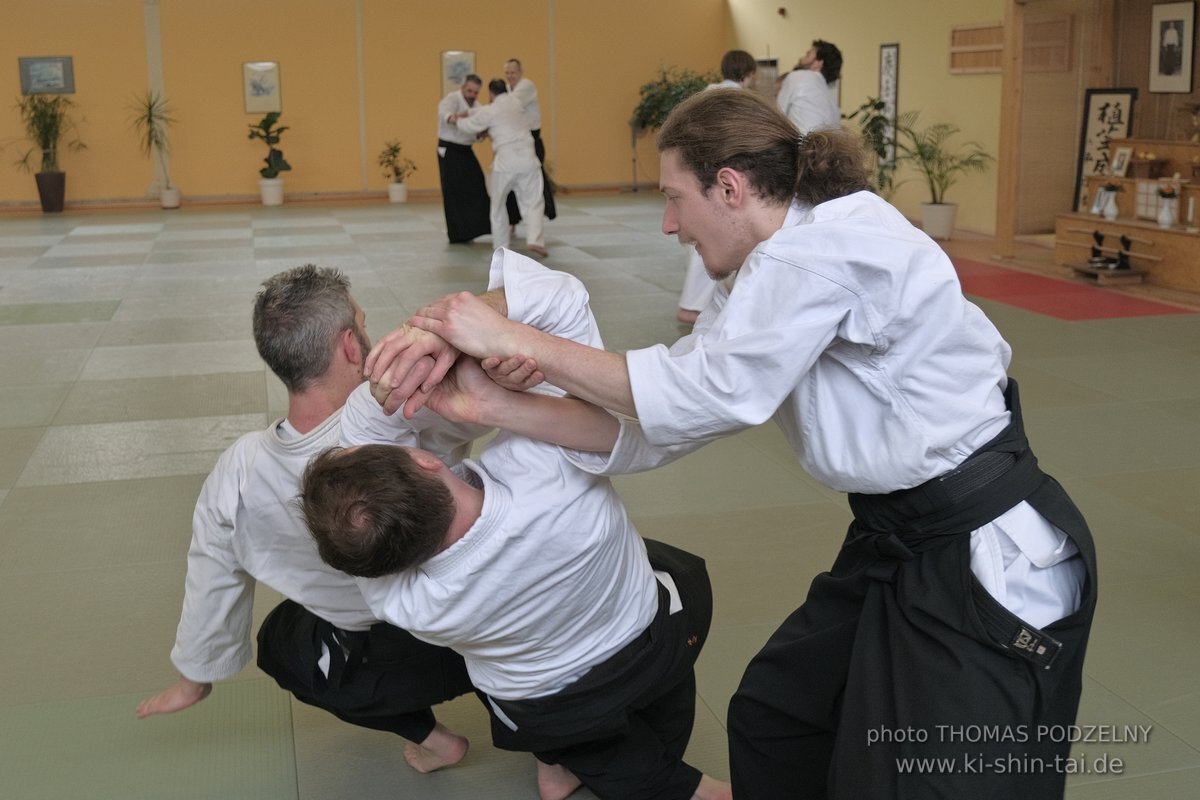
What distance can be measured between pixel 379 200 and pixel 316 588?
1615cm

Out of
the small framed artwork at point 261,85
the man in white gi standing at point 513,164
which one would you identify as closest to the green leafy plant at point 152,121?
the small framed artwork at point 261,85

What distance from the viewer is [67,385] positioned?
6.41 meters

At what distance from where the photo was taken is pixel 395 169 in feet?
57.5

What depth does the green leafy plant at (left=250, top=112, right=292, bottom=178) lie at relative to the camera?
1678cm

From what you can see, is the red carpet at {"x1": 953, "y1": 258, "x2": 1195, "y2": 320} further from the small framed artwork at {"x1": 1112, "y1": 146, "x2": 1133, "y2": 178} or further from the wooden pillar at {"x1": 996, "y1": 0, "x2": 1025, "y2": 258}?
the small framed artwork at {"x1": 1112, "y1": 146, "x2": 1133, "y2": 178}

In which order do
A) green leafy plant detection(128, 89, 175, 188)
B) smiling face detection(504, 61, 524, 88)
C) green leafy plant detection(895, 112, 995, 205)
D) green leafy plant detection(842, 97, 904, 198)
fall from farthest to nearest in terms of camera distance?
1. green leafy plant detection(128, 89, 175, 188)
2. green leafy plant detection(842, 97, 904, 198)
3. green leafy plant detection(895, 112, 995, 205)
4. smiling face detection(504, 61, 524, 88)

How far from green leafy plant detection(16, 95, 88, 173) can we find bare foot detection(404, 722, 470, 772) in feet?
52.5

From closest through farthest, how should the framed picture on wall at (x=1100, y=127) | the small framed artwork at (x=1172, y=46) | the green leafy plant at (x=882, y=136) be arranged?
the small framed artwork at (x=1172, y=46), the framed picture on wall at (x=1100, y=127), the green leafy plant at (x=882, y=136)

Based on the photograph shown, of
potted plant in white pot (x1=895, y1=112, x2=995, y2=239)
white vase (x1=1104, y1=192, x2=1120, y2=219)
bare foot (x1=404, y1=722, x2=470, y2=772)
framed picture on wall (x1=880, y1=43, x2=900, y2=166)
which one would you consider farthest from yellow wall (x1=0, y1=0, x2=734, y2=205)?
bare foot (x1=404, y1=722, x2=470, y2=772)

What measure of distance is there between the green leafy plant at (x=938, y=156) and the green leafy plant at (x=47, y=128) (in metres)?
11.3

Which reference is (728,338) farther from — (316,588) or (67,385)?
(67,385)

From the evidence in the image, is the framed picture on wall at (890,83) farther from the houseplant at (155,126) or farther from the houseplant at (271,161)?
the houseplant at (155,126)

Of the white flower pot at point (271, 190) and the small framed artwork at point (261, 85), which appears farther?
the small framed artwork at point (261, 85)

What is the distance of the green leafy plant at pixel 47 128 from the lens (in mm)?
16359
